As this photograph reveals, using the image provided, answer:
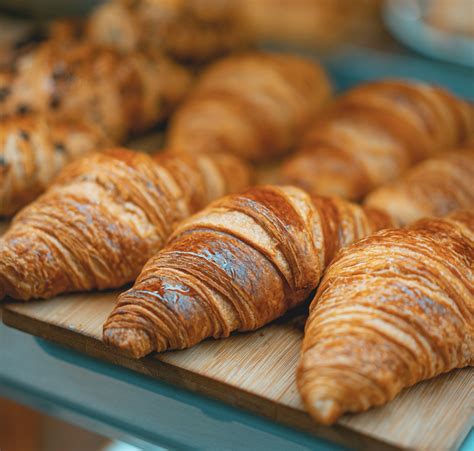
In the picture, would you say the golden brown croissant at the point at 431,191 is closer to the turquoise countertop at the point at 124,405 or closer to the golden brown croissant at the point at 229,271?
the golden brown croissant at the point at 229,271

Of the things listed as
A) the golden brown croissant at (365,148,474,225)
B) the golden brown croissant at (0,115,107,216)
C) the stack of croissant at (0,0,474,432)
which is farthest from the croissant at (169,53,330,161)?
the golden brown croissant at (365,148,474,225)

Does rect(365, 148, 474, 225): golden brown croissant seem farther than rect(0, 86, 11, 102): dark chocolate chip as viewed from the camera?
No

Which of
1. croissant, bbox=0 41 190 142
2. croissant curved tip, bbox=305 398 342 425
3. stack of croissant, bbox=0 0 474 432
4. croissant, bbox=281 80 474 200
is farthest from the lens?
croissant, bbox=0 41 190 142

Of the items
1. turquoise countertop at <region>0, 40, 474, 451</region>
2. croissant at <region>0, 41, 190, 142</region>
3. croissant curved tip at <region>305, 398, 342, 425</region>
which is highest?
croissant at <region>0, 41, 190, 142</region>

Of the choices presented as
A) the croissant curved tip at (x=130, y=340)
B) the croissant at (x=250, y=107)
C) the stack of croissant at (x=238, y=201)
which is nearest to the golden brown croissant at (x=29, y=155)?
the stack of croissant at (x=238, y=201)

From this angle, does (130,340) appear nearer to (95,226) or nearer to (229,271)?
(229,271)

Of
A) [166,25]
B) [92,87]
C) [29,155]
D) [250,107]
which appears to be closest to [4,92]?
[92,87]

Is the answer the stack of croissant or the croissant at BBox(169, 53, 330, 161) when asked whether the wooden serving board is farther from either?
the croissant at BBox(169, 53, 330, 161)
